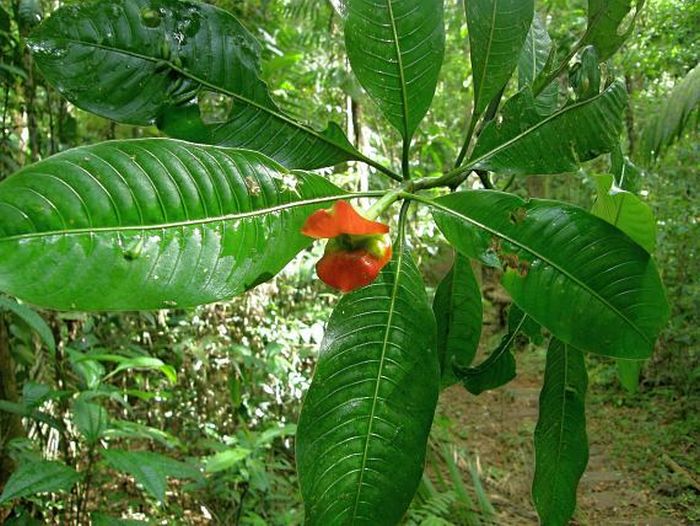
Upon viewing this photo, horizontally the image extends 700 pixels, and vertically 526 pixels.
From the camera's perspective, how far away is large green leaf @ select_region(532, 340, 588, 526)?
83 centimetres

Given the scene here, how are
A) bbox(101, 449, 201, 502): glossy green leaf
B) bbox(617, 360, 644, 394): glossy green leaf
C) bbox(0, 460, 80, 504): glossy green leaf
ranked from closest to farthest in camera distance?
bbox(617, 360, 644, 394): glossy green leaf < bbox(0, 460, 80, 504): glossy green leaf < bbox(101, 449, 201, 502): glossy green leaf

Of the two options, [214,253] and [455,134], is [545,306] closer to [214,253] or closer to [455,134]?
[214,253]

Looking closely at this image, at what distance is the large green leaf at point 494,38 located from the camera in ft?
2.34

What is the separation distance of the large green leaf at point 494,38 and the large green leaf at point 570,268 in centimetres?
19

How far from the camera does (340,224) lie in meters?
0.49

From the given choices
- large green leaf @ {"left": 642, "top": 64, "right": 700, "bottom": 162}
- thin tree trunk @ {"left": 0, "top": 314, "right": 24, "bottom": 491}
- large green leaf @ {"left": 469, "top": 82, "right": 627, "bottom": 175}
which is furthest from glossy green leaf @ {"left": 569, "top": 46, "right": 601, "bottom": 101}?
large green leaf @ {"left": 642, "top": 64, "right": 700, "bottom": 162}

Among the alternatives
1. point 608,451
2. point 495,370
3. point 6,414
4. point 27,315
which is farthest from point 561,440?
point 608,451

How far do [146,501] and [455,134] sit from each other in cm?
490

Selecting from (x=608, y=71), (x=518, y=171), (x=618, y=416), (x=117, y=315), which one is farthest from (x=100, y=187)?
(x=618, y=416)

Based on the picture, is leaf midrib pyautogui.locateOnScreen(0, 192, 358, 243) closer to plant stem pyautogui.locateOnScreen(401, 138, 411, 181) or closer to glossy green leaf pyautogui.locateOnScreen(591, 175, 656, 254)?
plant stem pyautogui.locateOnScreen(401, 138, 411, 181)

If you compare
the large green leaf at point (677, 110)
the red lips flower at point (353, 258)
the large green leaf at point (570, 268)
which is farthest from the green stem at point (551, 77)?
the large green leaf at point (677, 110)

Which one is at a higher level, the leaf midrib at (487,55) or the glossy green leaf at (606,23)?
the glossy green leaf at (606,23)

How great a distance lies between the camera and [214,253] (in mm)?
501

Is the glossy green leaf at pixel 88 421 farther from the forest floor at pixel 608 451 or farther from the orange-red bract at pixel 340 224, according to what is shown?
the forest floor at pixel 608 451
